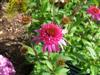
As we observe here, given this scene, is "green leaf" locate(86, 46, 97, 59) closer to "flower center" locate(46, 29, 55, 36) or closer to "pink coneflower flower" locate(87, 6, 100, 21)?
"pink coneflower flower" locate(87, 6, 100, 21)

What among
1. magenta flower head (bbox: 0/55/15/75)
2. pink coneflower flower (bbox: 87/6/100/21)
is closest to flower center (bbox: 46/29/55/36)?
magenta flower head (bbox: 0/55/15/75)

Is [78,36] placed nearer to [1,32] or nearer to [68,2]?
[68,2]

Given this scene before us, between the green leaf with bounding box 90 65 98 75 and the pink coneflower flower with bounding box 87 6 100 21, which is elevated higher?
the pink coneflower flower with bounding box 87 6 100 21

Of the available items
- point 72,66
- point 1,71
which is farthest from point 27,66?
point 1,71

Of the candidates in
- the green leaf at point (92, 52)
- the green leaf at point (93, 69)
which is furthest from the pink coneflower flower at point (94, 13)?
the green leaf at point (93, 69)

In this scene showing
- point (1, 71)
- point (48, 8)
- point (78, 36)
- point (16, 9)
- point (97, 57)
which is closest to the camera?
point (1, 71)

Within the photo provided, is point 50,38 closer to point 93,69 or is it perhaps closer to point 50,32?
point 50,32

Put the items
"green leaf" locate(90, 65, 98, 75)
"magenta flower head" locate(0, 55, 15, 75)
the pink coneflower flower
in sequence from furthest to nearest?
the pink coneflower flower
"green leaf" locate(90, 65, 98, 75)
"magenta flower head" locate(0, 55, 15, 75)

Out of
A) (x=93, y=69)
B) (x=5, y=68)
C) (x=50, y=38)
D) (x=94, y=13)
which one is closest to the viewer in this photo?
(x=50, y=38)

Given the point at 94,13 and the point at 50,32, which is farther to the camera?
the point at 94,13

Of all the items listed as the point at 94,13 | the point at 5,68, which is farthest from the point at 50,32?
the point at 94,13

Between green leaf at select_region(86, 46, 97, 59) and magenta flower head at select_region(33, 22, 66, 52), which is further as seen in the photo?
green leaf at select_region(86, 46, 97, 59)
